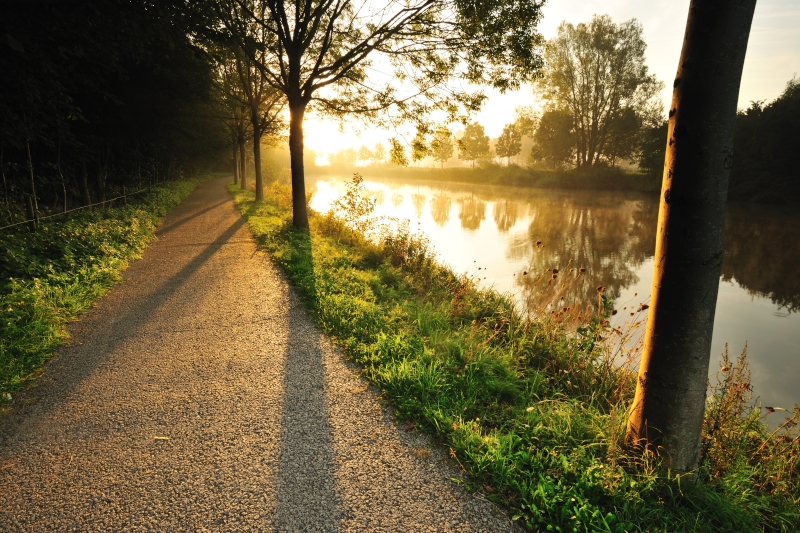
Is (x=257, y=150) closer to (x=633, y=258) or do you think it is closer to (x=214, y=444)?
(x=633, y=258)

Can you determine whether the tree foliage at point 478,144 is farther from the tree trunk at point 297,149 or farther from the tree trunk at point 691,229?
the tree trunk at point 691,229

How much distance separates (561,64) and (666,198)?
39.9 m

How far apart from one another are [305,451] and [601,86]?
44049mm

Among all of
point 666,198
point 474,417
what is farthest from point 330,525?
point 666,198

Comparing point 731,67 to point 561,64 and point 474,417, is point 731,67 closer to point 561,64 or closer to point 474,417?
point 474,417

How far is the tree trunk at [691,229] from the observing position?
6.93ft

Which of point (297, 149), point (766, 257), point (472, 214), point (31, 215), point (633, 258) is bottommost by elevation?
point (633, 258)

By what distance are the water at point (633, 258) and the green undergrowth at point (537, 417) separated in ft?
4.32

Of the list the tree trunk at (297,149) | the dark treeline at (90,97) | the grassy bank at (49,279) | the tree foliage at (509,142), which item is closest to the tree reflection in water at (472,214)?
the tree trunk at (297,149)

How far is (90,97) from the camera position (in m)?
11.7

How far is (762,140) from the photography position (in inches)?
990

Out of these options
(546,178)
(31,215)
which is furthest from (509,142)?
(31,215)

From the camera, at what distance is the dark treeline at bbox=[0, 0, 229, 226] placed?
5234 mm

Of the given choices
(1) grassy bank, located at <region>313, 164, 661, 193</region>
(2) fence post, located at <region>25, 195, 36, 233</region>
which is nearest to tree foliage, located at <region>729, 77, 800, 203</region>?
(1) grassy bank, located at <region>313, 164, 661, 193</region>
